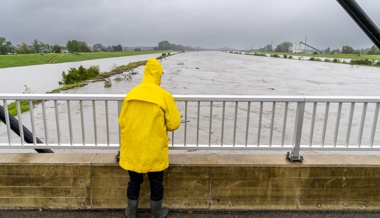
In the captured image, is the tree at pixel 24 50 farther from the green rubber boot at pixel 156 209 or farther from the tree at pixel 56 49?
the green rubber boot at pixel 156 209

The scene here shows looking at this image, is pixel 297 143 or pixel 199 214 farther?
pixel 297 143

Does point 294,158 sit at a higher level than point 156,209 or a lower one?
higher

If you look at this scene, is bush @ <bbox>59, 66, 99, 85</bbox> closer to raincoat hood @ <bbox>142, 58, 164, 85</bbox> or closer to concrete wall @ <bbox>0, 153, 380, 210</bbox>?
concrete wall @ <bbox>0, 153, 380, 210</bbox>

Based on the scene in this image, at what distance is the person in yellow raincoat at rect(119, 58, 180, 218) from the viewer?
9.40 ft

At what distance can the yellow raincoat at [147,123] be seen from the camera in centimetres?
286

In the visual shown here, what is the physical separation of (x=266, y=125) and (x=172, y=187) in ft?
50.7

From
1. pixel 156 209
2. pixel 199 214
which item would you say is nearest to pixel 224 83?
pixel 199 214

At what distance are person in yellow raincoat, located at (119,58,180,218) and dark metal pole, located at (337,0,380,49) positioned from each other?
2.28 metres

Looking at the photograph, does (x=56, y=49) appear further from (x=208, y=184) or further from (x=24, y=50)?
(x=208, y=184)

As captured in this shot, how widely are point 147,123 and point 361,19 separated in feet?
8.91

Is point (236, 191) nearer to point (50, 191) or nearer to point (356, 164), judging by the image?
point (356, 164)

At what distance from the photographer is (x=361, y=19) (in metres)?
3.30

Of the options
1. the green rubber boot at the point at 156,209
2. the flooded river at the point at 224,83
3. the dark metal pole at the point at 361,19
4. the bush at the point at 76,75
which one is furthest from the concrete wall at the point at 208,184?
the bush at the point at 76,75

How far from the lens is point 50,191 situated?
145 inches
